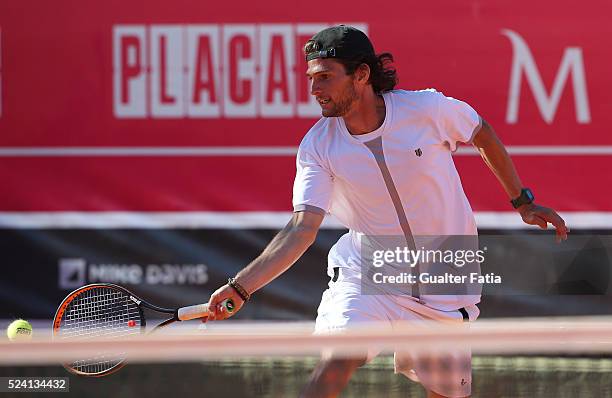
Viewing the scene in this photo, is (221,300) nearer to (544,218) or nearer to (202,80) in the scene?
(544,218)

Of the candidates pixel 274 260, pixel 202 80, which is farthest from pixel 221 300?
pixel 202 80

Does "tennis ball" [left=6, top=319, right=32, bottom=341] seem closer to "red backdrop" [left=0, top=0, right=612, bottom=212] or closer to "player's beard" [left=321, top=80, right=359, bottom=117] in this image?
"red backdrop" [left=0, top=0, right=612, bottom=212]

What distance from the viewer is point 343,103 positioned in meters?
3.31

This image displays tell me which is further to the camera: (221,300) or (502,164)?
(502,164)

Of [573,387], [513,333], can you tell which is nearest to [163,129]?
[573,387]

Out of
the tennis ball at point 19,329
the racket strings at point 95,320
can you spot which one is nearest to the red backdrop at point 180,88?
the tennis ball at point 19,329

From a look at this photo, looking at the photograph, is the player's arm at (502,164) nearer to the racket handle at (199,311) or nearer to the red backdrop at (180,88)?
the racket handle at (199,311)

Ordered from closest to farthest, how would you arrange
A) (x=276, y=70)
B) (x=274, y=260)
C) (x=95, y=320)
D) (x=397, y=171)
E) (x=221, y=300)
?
(x=221, y=300), (x=274, y=260), (x=397, y=171), (x=95, y=320), (x=276, y=70)

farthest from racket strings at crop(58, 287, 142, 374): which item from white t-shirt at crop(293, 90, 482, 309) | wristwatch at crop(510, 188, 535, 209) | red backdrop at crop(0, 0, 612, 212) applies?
wristwatch at crop(510, 188, 535, 209)

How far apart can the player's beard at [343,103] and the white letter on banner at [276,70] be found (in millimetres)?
1651

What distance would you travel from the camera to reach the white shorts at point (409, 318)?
334 cm

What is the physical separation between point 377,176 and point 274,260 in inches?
16.0

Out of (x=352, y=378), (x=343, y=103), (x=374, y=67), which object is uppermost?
(x=374, y=67)

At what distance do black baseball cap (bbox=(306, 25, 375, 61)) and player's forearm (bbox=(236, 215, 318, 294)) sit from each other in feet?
1.59
